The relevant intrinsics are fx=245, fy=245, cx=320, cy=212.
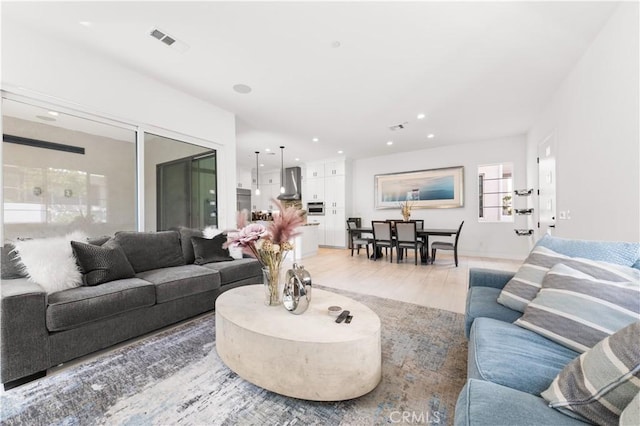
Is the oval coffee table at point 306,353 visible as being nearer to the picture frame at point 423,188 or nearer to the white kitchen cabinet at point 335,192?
the picture frame at point 423,188

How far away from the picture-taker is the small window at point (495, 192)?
5.78m

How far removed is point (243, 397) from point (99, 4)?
3.14 meters

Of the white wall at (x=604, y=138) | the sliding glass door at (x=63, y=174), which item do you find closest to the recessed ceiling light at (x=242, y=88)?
the sliding glass door at (x=63, y=174)

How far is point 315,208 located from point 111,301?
6.46 metres

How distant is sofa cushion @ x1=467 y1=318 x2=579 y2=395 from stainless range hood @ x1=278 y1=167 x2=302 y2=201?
23.4ft

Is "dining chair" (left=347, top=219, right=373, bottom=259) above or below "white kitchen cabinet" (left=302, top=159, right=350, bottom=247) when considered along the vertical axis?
below

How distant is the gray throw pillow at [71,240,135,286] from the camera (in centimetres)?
208

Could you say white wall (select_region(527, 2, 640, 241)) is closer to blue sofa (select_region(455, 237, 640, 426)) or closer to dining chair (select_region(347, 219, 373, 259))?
blue sofa (select_region(455, 237, 640, 426))

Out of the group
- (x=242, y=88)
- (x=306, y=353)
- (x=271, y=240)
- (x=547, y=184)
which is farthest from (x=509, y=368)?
(x=547, y=184)

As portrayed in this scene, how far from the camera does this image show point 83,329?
70.4 inches

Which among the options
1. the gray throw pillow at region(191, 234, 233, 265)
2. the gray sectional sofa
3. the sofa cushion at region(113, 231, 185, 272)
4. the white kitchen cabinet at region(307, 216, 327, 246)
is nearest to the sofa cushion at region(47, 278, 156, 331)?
the gray sectional sofa

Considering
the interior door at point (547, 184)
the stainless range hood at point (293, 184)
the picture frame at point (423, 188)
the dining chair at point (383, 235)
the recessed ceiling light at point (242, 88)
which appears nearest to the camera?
the recessed ceiling light at point (242, 88)

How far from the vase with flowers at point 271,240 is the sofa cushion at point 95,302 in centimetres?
104

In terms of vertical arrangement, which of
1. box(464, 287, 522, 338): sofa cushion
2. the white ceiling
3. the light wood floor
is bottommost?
the light wood floor
